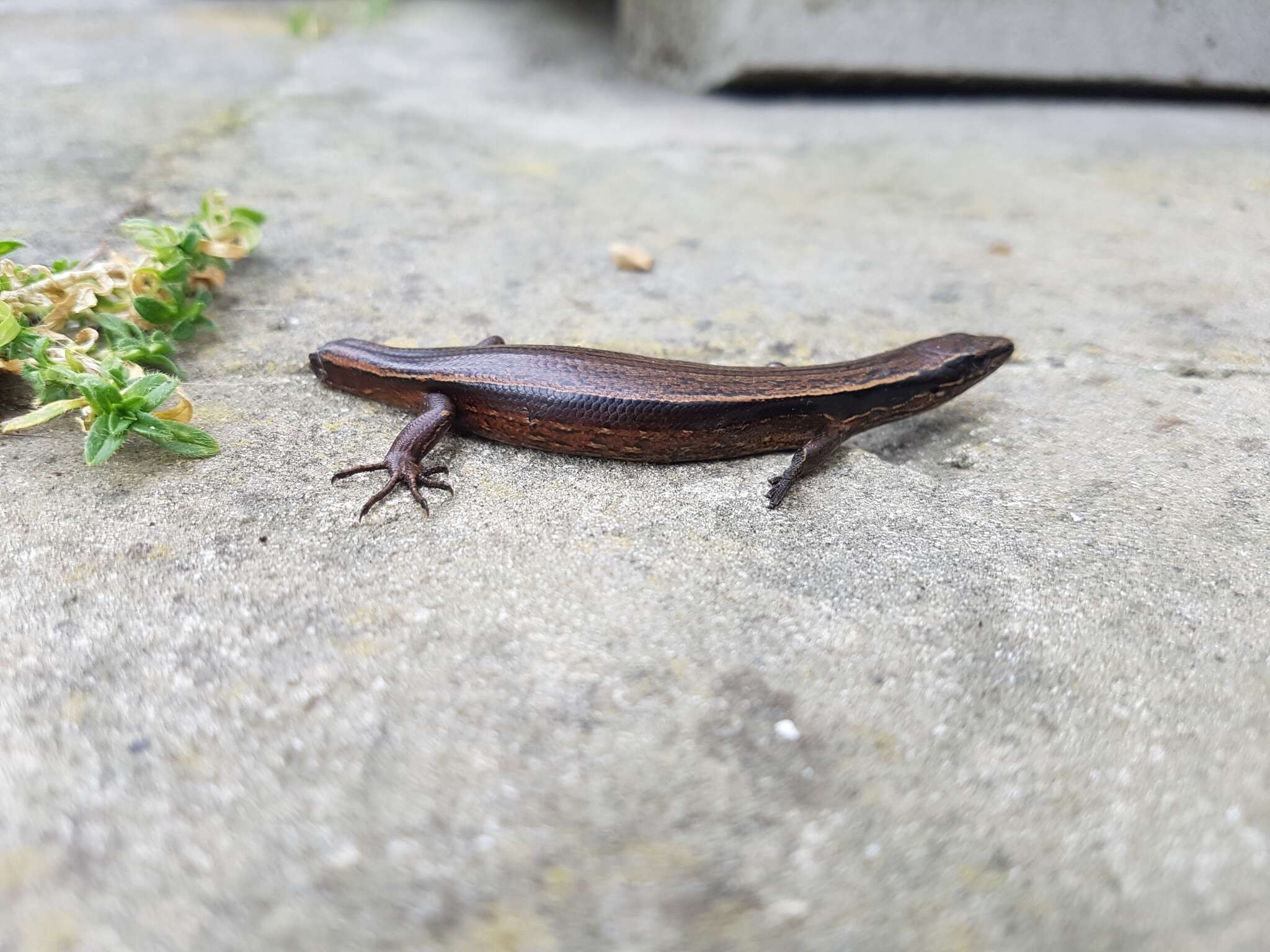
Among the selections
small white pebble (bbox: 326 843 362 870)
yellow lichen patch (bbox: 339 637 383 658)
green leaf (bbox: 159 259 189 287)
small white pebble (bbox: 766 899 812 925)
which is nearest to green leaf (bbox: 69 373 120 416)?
green leaf (bbox: 159 259 189 287)

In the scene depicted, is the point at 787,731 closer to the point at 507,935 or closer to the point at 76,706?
the point at 507,935

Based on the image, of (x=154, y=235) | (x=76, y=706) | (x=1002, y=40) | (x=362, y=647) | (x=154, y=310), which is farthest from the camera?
(x=1002, y=40)

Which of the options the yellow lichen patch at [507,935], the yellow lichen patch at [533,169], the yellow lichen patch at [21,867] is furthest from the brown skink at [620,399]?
the yellow lichen patch at [533,169]

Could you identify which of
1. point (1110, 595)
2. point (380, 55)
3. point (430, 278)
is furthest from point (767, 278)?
point (380, 55)

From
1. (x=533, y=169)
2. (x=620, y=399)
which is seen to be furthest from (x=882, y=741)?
(x=533, y=169)

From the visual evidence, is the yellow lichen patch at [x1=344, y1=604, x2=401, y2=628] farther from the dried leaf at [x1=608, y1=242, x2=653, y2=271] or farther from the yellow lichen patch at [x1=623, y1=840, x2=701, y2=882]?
the dried leaf at [x1=608, y1=242, x2=653, y2=271]

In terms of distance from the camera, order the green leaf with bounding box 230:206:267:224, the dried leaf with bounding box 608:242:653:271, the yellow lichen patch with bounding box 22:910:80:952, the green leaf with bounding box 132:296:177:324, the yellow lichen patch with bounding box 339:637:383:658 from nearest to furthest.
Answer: the yellow lichen patch with bounding box 22:910:80:952, the yellow lichen patch with bounding box 339:637:383:658, the green leaf with bounding box 132:296:177:324, the green leaf with bounding box 230:206:267:224, the dried leaf with bounding box 608:242:653:271
